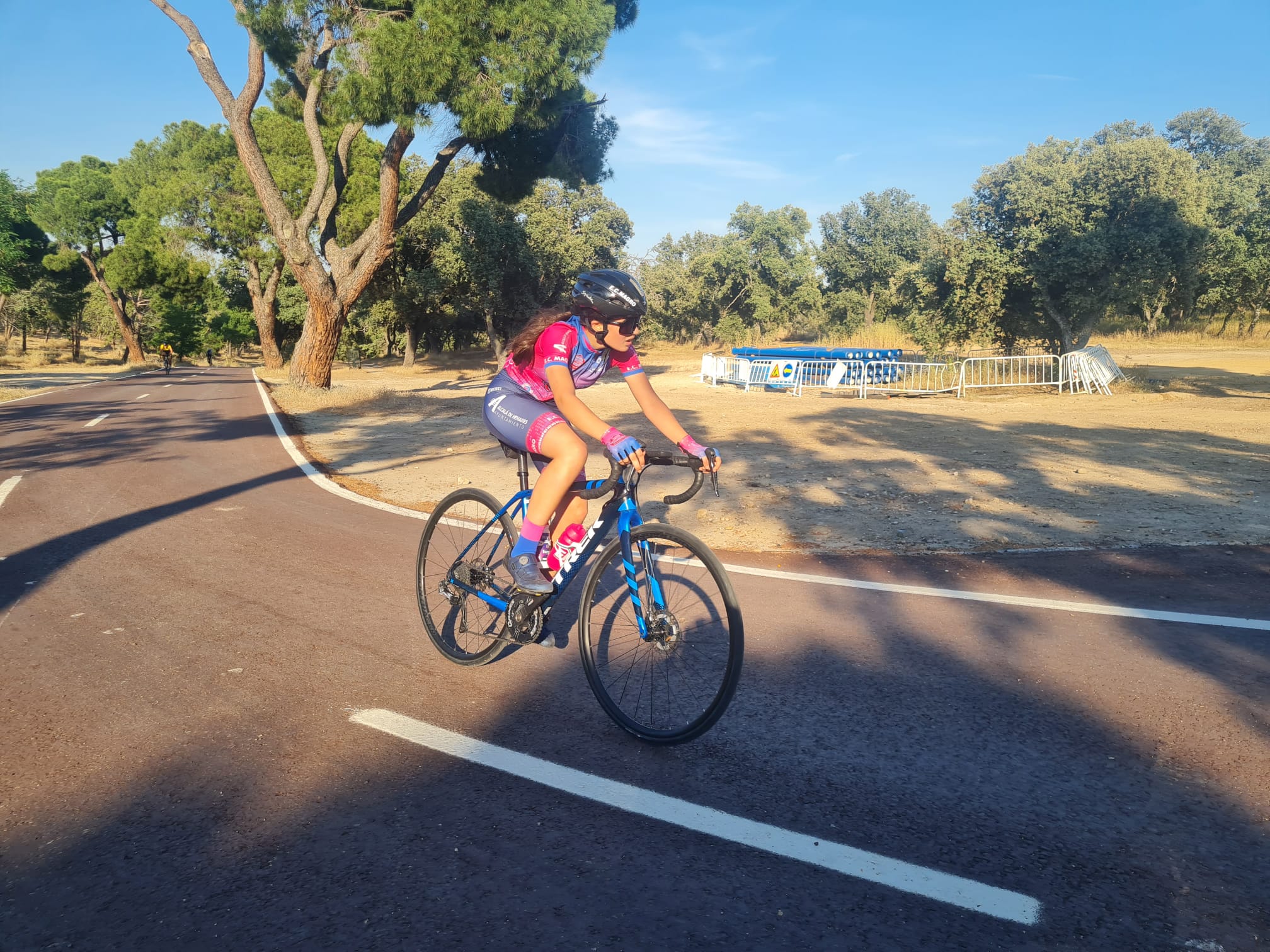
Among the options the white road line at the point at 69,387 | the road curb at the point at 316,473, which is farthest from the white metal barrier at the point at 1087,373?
the white road line at the point at 69,387

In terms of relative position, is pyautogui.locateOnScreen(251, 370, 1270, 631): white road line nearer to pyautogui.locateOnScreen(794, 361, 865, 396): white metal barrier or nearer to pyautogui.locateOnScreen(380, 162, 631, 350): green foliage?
pyautogui.locateOnScreen(794, 361, 865, 396): white metal barrier

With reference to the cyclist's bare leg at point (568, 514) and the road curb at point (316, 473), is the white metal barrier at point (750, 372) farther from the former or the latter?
the cyclist's bare leg at point (568, 514)

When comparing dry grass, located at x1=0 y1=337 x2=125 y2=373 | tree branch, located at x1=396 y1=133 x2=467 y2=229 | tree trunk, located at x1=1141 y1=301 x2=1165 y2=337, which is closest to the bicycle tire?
tree branch, located at x1=396 y1=133 x2=467 y2=229

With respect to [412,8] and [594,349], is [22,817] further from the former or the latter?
[412,8]

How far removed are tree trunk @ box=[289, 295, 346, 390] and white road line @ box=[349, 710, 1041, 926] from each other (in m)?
21.5

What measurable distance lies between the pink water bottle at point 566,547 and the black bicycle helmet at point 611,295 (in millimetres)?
1020

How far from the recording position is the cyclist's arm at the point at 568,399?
3773mm

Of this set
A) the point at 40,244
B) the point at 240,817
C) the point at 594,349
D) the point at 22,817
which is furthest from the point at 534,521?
the point at 40,244

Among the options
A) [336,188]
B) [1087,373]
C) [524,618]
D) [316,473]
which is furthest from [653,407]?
[1087,373]

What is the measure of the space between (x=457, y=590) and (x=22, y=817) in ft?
7.30

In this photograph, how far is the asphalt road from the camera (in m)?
2.48

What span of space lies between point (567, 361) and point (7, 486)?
923cm

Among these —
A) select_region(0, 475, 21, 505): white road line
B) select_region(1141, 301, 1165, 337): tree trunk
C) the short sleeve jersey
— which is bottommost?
select_region(0, 475, 21, 505): white road line

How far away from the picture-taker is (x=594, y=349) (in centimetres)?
400
